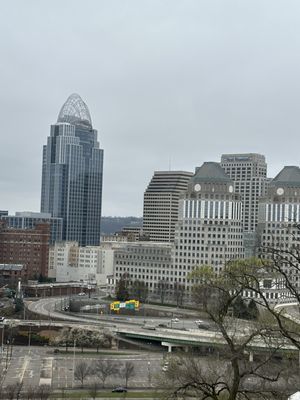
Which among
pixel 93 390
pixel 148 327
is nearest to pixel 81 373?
pixel 93 390

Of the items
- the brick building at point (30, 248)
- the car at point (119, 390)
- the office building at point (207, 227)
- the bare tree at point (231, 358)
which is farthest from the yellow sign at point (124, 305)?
the bare tree at point (231, 358)

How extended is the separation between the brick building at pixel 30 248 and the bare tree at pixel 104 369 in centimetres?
8804

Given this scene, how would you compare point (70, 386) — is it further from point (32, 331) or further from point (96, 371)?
Answer: point (32, 331)

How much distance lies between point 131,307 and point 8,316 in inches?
795

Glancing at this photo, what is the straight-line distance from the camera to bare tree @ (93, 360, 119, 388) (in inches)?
2458

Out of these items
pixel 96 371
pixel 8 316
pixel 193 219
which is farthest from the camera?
pixel 193 219

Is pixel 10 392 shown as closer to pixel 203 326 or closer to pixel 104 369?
pixel 104 369

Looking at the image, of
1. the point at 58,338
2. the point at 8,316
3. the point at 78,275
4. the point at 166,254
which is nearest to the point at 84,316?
the point at 8,316

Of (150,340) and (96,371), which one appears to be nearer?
(96,371)

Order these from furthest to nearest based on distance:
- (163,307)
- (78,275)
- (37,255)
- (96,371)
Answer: (78,275) < (37,255) < (163,307) < (96,371)

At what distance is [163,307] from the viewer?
12119cm

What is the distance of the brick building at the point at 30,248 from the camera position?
15450 cm

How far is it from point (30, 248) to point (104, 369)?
93859 millimetres

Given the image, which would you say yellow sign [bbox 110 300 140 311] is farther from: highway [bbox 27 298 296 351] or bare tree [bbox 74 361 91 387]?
bare tree [bbox 74 361 91 387]
